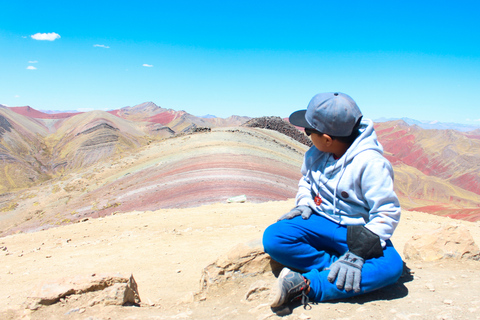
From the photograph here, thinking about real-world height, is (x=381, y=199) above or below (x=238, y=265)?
above

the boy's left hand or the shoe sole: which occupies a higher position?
the boy's left hand

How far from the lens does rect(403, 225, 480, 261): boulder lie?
260 cm

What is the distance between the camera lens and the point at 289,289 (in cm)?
177

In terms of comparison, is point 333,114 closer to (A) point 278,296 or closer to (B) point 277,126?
(A) point 278,296

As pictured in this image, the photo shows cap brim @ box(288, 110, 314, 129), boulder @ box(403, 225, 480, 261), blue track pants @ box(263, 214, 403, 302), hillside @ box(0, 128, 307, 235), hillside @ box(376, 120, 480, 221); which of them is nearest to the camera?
blue track pants @ box(263, 214, 403, 302)

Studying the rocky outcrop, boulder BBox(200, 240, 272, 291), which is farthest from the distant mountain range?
boulder BBox(200, 240, 272, 291)

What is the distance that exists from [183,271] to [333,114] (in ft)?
7.07

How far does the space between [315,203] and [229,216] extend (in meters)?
3.70

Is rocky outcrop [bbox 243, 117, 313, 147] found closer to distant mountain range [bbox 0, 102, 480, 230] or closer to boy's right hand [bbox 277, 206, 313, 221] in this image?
distant mountain range [bbox 0, 102, 480, 230]

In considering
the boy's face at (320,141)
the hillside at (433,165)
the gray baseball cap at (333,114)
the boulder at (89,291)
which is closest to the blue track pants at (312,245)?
the boy's face at (320,141)

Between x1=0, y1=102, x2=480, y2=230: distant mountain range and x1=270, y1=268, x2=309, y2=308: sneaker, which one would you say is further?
x1=0, y1=102, x2=480, y2=230: distant mountain range

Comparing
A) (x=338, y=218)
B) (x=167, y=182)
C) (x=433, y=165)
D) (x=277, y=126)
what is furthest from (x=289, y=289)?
(x=433, y=165)

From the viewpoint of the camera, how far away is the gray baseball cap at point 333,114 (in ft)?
6.75

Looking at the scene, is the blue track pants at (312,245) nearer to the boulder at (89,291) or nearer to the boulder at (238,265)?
the boulder at (238,265)
